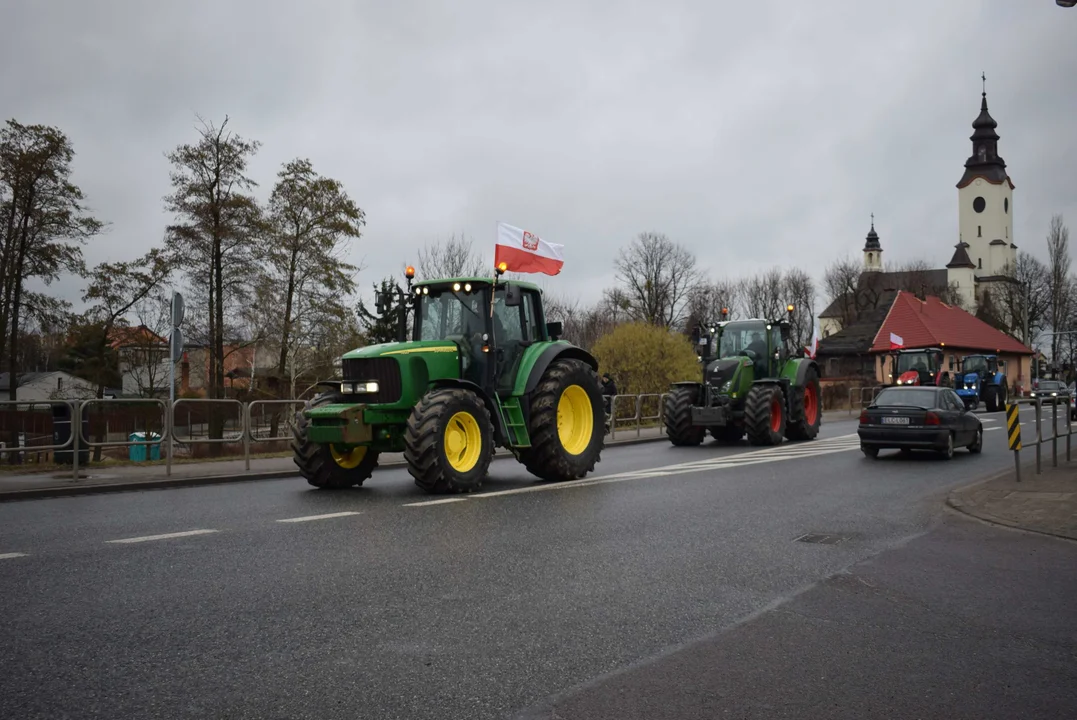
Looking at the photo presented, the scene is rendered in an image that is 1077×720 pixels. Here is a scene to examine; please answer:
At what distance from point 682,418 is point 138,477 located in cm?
1172

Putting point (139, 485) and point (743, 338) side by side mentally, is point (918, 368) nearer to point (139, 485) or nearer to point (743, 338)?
point (743, 338)

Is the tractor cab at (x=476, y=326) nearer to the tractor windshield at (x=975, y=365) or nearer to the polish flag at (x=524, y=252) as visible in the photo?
the polish flag at (x=524, y=252)

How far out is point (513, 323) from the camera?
13383mm

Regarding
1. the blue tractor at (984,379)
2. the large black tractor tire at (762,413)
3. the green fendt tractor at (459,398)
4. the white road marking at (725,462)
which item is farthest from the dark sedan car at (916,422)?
the blue tractor at (984,379)

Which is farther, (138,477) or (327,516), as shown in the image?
(138,477)

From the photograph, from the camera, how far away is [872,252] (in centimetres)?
13862

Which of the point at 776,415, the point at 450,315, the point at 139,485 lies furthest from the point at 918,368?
the point at 139,485

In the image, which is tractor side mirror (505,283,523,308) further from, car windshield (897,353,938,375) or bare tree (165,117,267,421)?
car windshield (897,353,938,375)

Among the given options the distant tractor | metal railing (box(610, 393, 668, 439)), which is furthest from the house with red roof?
metal railing (box(610, 393, 668, 439))

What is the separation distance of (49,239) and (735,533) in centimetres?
2545

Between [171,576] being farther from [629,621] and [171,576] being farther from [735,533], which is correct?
[735,533]

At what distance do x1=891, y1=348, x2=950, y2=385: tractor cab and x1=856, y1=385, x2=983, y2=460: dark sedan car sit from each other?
19182 mm

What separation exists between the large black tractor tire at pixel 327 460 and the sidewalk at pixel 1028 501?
7.48 m

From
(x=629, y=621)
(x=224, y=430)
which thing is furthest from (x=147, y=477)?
(x=629, y=621)
